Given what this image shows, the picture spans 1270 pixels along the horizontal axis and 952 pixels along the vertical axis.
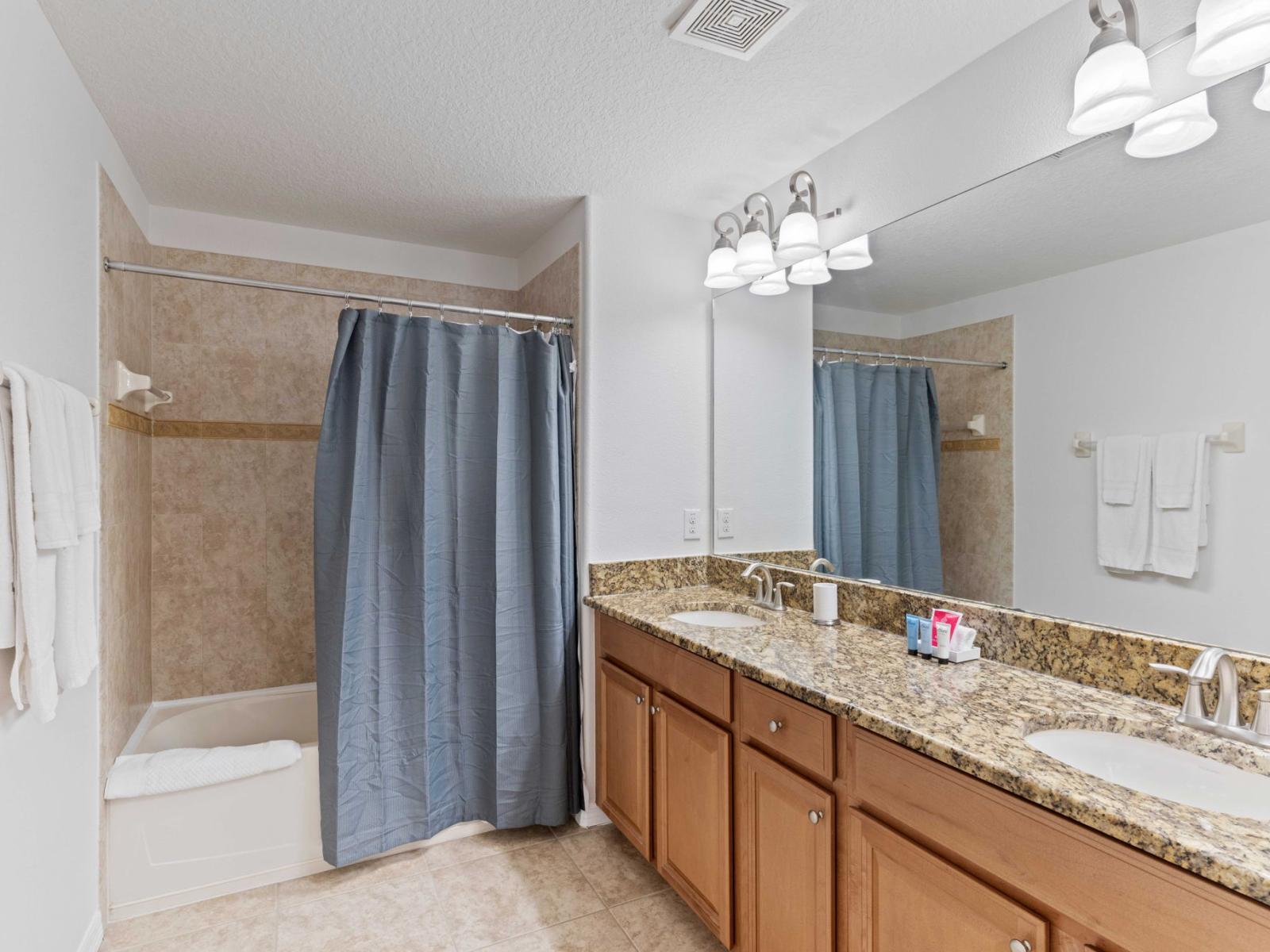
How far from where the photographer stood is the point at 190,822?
2.18 metres

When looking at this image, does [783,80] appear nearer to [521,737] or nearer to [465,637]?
[465,637]

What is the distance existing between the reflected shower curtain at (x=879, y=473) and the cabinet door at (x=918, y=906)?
0.81 meters

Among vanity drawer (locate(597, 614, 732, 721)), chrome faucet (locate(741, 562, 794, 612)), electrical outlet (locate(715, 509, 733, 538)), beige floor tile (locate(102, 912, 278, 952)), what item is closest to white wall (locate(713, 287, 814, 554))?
electrical outlet (locate(715, 509, 733, 538))

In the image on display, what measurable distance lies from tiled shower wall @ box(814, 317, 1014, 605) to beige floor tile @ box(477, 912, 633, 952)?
1.39 m

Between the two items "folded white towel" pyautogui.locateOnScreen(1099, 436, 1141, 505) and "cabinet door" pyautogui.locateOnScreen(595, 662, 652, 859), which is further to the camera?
"cabinet door" pyautogui.locateOnScreen(595, 662, 652, 859)

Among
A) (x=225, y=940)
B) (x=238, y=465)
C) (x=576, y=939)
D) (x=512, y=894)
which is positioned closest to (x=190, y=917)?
(x=225, y=940)

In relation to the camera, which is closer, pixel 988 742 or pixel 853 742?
pixel 988 742

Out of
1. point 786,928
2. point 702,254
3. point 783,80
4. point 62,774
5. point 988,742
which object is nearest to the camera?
point 988,742

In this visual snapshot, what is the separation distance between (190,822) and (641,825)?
1436mm

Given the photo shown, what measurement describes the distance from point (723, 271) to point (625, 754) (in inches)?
68.5

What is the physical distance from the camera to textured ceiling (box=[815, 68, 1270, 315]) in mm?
1287

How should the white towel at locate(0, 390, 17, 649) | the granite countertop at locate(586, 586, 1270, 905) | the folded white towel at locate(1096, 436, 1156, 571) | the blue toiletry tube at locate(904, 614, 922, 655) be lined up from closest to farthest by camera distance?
1. the granite countertop at locate(586, 586, 1270, 905)
2. the white towel at locate(0, 390, 17, 649)
3. the folded white towel at locate(1096, 436, 1156, 571)
4. the blue toiletry tube at locate(904, 614, 922, 655)

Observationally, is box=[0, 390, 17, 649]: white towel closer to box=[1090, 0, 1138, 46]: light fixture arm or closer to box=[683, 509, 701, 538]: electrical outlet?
box=[683, 509, 701, 538]: electrical outlet

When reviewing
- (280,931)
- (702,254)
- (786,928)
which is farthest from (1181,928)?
(702,254)
